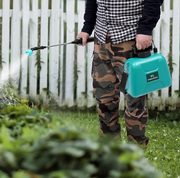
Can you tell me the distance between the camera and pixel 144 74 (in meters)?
2.75

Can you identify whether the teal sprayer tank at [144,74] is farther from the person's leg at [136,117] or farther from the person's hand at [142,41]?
the person's leg at [136,117]

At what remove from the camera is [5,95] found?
8.40 ft

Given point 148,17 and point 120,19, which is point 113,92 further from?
point 148,17

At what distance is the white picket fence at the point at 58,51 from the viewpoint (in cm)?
536

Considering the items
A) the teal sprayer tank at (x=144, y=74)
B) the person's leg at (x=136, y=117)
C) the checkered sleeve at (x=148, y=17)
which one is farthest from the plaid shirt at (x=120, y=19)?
the person's leg at (x=136, y=117)

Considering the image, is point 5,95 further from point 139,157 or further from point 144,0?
point 139,157

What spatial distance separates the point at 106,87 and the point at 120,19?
0.51 metres

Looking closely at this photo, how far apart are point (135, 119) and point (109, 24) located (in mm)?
729

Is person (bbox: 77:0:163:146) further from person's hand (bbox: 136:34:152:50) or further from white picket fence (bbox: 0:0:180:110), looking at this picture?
white picket fence (bbox: 0:0:180:110)

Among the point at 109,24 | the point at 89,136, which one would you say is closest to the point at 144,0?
the point at 109,24

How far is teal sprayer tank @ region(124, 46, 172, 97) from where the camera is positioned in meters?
2.73

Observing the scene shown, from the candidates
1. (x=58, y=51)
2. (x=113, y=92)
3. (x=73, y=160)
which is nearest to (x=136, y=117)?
(x=113, y=92)

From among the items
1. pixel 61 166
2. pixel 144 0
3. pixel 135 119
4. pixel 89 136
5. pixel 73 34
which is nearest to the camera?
pixel 61 166

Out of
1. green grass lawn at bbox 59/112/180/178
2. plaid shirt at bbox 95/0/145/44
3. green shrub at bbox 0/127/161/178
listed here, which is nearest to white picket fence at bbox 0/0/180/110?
green grass lawn at bbox 59/112/180/178
